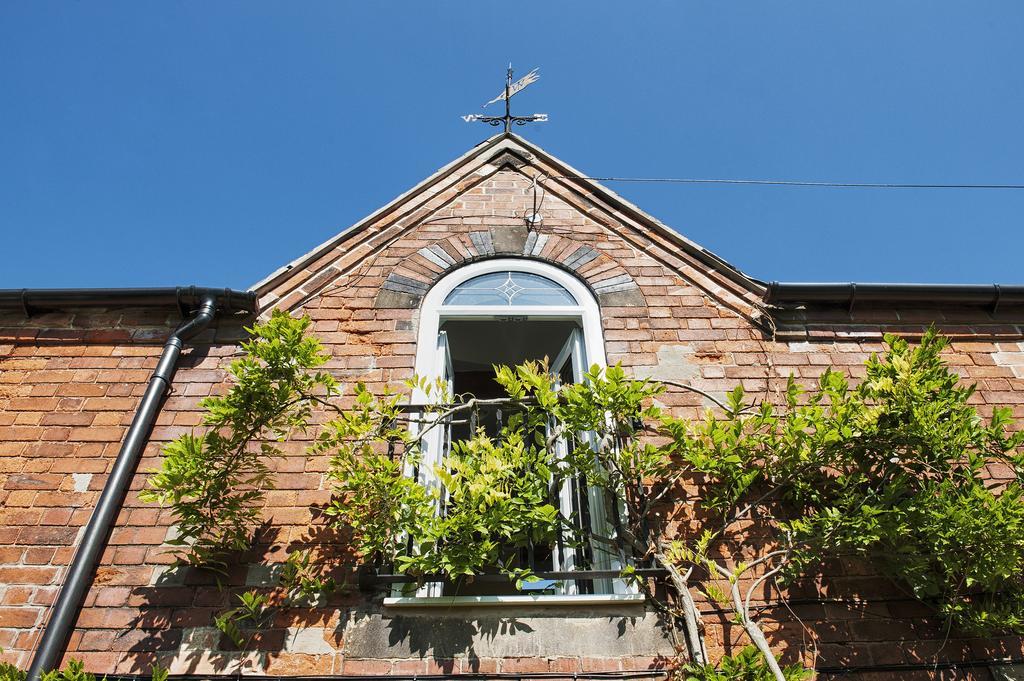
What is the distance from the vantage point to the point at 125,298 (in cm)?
520

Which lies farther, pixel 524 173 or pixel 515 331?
pixel 524 173

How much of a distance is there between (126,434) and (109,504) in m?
0.52

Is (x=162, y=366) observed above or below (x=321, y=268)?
below

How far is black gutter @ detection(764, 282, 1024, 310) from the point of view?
5.28m

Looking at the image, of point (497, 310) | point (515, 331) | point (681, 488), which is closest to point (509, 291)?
point (497, 310)

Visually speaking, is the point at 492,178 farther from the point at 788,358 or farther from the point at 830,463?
the point at 830,463

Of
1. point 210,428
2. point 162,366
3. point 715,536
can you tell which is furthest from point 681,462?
point 162,366

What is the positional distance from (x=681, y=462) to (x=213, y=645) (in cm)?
286

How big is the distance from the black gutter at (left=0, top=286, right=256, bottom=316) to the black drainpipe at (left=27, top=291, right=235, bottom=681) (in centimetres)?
8

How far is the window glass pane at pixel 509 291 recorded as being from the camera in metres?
5.41

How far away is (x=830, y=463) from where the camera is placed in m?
4.08

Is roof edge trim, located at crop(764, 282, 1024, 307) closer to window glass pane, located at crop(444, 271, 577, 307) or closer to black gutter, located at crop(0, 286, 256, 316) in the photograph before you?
window glass pane, located at crop(444, 271, 577, 307)

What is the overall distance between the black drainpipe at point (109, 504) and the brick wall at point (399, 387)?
0.30 feet

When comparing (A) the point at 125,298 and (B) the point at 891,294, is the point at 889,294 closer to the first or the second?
(B) the point at 891,294
